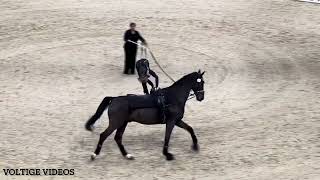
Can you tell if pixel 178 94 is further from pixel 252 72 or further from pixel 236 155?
pixel 252 72

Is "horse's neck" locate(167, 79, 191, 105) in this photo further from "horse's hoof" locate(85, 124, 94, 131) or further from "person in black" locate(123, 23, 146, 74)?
"person in black" locate(123, 23, 146, 74)

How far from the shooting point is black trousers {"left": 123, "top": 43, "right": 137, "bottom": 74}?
18.6m

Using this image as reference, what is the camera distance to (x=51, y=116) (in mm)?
16250

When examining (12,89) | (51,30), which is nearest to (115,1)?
(51,30)

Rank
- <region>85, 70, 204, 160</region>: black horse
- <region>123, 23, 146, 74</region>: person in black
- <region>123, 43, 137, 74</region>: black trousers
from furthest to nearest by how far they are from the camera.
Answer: <region>123, 43, 137, 74</region>: black trousers < <region>123, 23, 146, 74</region>: person in black < <region>85, 70, 204, 160</region>: black horse

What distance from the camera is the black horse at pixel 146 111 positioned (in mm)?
13742

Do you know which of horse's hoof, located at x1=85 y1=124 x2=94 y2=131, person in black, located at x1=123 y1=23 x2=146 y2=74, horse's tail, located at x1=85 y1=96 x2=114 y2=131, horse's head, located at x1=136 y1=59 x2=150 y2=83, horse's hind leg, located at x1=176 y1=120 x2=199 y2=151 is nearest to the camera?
horse's tail, located at x1=85 y1=96 x2=114 y2=131

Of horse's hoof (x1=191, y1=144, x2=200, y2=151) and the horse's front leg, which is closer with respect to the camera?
the horse's front leg

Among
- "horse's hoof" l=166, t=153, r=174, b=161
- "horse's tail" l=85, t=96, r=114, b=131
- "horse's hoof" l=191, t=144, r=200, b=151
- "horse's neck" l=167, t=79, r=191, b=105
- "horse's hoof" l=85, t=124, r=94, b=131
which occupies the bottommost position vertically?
"horse's hoof" l=166, t=153, r=174, b=161

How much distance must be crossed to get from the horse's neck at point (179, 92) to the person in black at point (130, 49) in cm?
418

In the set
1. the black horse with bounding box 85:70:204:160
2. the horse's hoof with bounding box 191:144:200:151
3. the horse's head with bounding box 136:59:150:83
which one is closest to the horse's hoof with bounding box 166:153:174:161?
the black horse with bounding box 85:70:204:160

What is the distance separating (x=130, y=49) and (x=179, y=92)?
4779mm

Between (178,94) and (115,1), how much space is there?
1128cm

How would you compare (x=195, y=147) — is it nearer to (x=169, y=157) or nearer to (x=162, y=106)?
(x=169, y=157)
